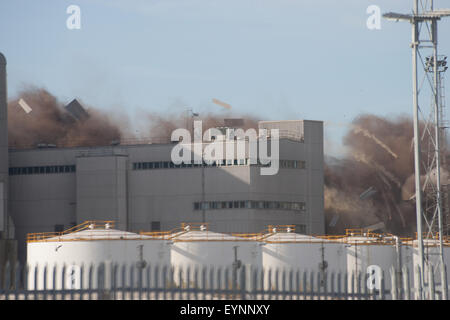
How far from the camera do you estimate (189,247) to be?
2162 inches

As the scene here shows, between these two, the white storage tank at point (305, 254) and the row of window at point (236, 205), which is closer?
the white storage tank at point (305, 254)

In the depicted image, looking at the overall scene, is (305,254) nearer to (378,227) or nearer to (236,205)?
(236,205)

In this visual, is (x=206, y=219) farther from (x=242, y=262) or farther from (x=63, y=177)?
(x=242, y=262)

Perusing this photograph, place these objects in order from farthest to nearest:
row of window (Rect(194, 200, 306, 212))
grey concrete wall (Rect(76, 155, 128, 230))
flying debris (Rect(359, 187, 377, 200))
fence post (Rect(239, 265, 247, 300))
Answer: flying debris (Rect(359, 187, 377, 200)) → grey concrete wall (Rect(76, 155, 128, 230)) → row of window (Rect(194, 200, 306, 212)) → fence post (Rect(239, 265, 247, 300))

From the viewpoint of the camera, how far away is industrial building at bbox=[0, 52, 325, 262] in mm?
78062

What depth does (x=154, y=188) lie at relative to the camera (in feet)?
262

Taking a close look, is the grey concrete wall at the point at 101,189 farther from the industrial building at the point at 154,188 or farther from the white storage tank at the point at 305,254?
the white storage tank at the point at 305,254

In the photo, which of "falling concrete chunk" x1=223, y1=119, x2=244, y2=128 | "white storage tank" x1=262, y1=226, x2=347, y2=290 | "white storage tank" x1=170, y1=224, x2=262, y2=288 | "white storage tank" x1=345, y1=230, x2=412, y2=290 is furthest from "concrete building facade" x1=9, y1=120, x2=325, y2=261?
"white storage tank" x1=170, y1=224, x2=262, y2=288

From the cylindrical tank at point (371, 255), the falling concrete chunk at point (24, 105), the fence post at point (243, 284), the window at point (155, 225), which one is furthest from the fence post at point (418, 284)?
the falling concrete chunk at point (24, 105)

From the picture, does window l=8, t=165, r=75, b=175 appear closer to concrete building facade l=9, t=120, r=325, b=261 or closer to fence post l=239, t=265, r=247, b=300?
concrete building facade l=9, t=120, r=325, b=261

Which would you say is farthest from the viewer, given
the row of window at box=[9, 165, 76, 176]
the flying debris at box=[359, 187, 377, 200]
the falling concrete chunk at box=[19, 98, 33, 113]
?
the falling concrete chunk at box=[19, 98, 33, 113]

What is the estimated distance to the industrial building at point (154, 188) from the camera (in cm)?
7806
